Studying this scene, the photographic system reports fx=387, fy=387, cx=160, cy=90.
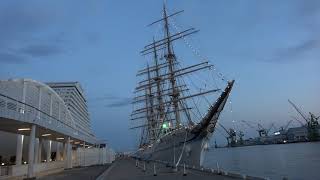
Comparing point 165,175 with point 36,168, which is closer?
point 165,175

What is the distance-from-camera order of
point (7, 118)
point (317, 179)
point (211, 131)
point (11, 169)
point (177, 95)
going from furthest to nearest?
point (177, 95) → point (211, 131) → point (317, 179) → point (11, 169) → point (7, 118)

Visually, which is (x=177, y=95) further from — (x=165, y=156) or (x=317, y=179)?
(x=317, y=179)

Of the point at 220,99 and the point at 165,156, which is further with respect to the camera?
the point at 165,156

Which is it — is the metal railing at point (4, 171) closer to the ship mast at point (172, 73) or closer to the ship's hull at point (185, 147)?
the ship's hull at point (185, 147)

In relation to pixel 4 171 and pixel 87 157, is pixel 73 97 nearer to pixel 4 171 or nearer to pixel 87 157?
pixel 87 157

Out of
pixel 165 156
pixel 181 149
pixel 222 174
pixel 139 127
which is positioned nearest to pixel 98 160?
pixel 165 156

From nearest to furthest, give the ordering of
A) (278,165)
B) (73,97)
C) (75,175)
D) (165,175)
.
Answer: (165,175) < (75,175) < (278,165) < (73,97)

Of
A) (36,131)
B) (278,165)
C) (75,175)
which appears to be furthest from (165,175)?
(278,165)

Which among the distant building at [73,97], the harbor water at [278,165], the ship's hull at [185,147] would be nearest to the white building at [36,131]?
the distant building at [73,97]

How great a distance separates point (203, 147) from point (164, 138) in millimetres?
15025

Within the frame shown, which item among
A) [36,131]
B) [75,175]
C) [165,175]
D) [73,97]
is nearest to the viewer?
[165,175]

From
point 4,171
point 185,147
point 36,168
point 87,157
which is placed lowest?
point 4,171

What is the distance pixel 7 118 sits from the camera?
25.4 meters

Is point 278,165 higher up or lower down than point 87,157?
lower down
